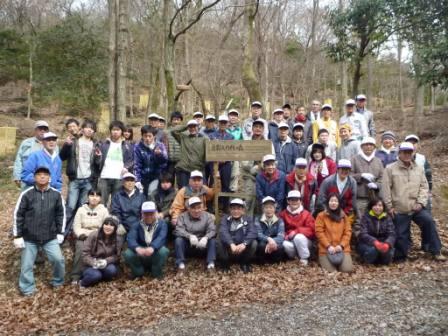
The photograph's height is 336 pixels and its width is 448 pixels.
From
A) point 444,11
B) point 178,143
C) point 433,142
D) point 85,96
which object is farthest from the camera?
point 85,96

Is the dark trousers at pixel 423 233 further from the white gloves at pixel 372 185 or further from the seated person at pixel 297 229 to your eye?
the seated person at pixel 297 229

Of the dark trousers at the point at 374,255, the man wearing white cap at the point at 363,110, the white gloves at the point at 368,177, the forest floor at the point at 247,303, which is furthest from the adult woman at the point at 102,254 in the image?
the man wearing white cap at the point at 363,110

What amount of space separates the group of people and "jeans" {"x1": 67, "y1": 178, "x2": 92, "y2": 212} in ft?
0.06

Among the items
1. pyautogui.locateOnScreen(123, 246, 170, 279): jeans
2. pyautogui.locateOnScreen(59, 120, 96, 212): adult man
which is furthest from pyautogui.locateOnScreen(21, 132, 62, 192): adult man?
pyautogui.locateOnScreen(123, 246, 170, 279): jeans

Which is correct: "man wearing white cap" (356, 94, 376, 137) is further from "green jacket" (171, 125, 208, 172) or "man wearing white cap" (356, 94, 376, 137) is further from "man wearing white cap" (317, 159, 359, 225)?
"green jacket" (171, 125, 208, 172)

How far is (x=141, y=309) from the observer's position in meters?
5.94

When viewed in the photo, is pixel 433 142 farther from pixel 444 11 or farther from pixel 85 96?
pixel 85 96

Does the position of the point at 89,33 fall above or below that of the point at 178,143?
above

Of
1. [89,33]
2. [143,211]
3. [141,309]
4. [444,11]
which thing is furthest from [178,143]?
[89,33]

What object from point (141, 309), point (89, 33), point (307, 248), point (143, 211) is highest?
point (89, 33)

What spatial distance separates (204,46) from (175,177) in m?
18.1

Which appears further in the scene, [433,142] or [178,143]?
[433,142]

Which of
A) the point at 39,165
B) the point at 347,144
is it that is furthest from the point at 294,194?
the point at 39,165

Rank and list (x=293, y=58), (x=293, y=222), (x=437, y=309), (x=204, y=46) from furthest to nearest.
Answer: (x=293, y=58) → (x=204, y=46) → (x=293, y=222) → (x=437, y=309)
